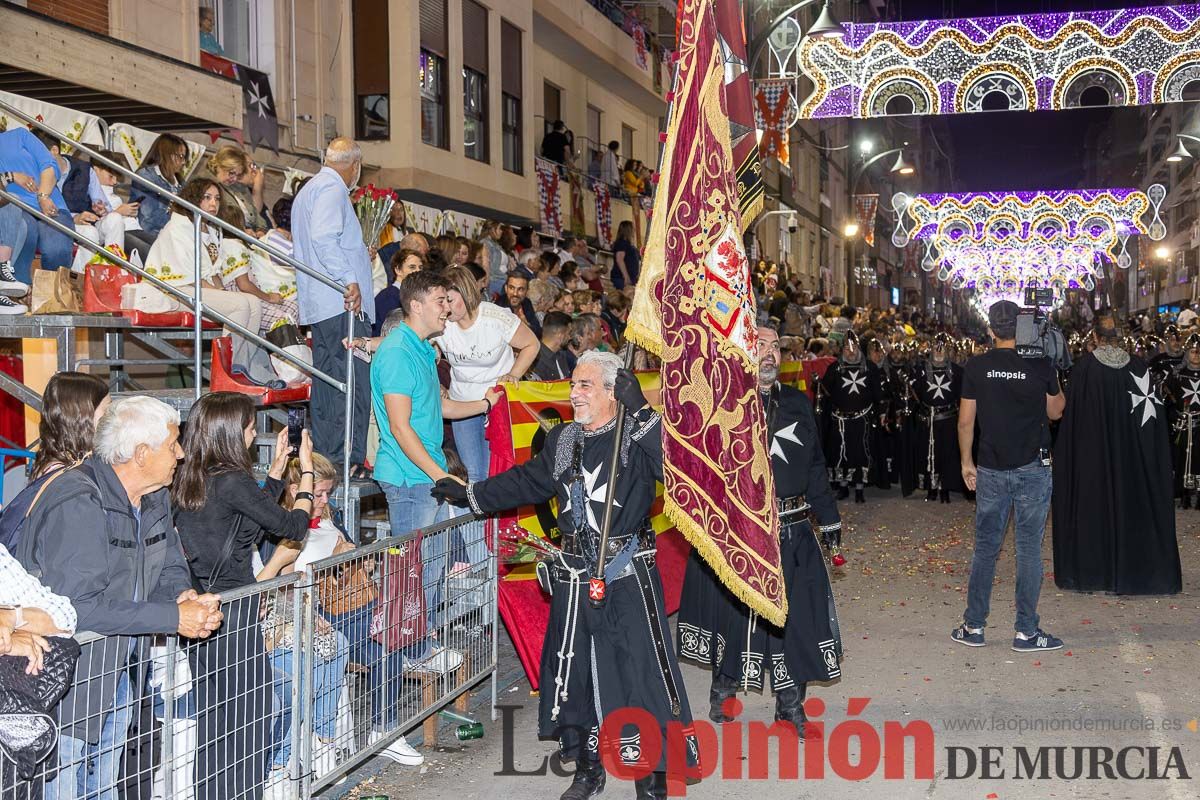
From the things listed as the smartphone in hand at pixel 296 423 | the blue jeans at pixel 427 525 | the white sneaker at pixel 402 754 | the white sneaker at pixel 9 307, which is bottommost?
the white sneaker at pixel 402 754

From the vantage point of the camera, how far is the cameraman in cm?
782

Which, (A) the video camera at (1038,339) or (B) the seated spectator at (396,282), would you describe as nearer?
(A) the video camera at (1038,339)

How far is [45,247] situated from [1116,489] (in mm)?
7932

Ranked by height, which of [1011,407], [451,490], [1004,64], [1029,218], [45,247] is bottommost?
[451,490]

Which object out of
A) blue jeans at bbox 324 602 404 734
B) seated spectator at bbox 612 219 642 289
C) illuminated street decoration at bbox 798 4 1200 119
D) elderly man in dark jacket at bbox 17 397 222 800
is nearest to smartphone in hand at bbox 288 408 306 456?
blue jeans at bbox 324 602 404 734

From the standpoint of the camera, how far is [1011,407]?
782cm

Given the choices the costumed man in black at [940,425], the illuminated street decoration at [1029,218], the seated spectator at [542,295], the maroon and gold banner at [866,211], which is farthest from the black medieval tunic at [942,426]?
the maroon and gold banner at [866,211]

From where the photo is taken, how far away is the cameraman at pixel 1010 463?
782 cm

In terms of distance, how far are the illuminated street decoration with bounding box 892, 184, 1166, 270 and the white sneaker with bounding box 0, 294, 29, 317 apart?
30867 millimetres

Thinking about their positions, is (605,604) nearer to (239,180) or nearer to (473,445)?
(473,445)

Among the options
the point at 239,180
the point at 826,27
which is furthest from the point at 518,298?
the point at 826,27

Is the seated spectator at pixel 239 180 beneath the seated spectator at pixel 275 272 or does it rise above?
above

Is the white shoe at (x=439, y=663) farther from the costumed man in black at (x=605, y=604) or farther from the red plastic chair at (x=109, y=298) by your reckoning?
the red plastic chair at (x=109, y=298)

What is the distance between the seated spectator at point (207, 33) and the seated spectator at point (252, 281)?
5.73 meters
